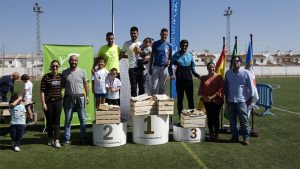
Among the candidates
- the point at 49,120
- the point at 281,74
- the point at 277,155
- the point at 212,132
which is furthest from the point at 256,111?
the point at 281,74

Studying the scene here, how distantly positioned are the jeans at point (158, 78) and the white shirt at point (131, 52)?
1.88 feet

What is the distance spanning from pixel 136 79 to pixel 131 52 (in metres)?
0.75

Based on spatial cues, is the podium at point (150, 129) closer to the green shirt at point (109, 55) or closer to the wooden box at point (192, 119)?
the wooden box at point (192, 119)

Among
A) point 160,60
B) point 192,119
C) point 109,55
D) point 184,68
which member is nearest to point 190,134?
point 192,119

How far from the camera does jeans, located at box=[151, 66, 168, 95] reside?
8953 millimetres

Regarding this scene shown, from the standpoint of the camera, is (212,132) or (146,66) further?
(146,66)

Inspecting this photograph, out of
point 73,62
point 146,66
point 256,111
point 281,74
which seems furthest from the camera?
point 281,74

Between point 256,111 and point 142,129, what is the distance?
7.27 meters

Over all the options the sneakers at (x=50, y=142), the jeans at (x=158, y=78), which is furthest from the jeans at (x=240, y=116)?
the sneakers at (x=50, y=142)

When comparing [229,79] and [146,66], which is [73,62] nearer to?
[146,66]

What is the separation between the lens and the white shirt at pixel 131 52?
9047mm

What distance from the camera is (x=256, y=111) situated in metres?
13.5

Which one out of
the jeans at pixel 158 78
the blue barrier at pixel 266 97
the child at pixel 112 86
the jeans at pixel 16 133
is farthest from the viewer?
the blue barrier at pixel 266 97

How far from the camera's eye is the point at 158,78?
9.05 meters
